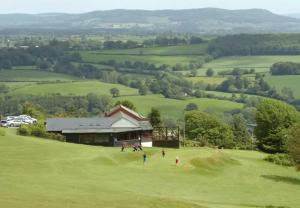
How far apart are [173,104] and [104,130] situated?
76.1 meters

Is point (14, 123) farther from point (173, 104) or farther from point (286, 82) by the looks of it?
point (286, 82)

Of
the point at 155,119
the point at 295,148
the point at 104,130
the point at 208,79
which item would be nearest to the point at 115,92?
the point at 208,79

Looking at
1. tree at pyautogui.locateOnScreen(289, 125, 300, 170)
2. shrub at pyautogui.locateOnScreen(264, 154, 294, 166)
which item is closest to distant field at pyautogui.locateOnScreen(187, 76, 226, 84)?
shrub at pyautogui.locateOnScreen(264, 154, 294, 166)

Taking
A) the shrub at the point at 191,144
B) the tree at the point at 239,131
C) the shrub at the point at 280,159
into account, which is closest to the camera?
the shrub at the point at 280,159

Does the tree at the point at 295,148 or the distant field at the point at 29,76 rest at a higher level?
the tree at the point at 295,148

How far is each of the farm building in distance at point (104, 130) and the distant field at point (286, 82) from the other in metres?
94.8

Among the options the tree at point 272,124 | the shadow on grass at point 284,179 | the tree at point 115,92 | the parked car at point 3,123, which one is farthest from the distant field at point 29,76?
the shadow on grass at point 284,179

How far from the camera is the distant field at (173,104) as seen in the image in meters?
143

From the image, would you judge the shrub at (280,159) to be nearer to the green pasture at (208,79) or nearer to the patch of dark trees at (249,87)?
the patch of dark trees at (249,87)

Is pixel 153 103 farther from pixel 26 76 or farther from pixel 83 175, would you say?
pixel 83 175

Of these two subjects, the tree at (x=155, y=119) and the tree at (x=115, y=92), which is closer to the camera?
the tree at (x=155, y=119)

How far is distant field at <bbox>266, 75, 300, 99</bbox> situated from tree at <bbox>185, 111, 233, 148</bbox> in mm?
67600

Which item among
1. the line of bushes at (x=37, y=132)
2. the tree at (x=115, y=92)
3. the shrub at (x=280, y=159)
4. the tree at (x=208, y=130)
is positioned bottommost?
the tree at (x=115, y=92)

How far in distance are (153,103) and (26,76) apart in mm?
54823
